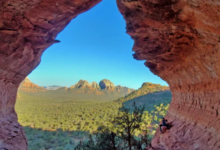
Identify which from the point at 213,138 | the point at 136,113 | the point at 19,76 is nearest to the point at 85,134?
the point at 136,113

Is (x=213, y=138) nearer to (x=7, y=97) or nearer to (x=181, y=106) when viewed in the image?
(x=181, y=106)

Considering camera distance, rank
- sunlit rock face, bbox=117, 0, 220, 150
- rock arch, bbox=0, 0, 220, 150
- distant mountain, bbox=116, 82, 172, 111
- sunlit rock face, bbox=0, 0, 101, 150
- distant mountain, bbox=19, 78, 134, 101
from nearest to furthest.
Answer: sunlit rock face, bbox=117, 0, 220, 150 < rock arch, bbox=0, 0, 220, 150 < sunlit rock face, bbox=0, 0, 101, 150 < distant mountain, bbox=116, 82, 172, 111 < distant mountain, bbox=19, 78, 134, 101

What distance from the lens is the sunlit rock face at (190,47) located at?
383 cm

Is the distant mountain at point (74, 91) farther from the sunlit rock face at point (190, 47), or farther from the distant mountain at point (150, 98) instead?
the sunlit rock face at point (190, 47)

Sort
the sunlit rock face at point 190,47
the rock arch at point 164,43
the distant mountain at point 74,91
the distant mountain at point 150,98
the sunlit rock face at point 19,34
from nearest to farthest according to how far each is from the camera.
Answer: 1. the sunlit rock face at point 190,47
2. the rock arch at point 164,43
3. the sunlit rock face at point 19,34
4. the distant mountain at point 150,98
5. the distant mountain at point 74,91

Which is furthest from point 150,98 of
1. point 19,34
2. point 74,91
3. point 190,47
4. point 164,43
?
point 74,91

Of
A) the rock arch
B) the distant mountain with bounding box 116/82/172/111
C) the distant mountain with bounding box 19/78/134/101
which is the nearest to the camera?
the rock arch

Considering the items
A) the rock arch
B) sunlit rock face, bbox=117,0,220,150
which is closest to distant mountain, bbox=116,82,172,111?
sunlit rock face, bbox=117,0,220,150

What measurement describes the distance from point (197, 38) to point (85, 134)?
24743 millimetres

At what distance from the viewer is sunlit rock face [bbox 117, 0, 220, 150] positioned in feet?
12.6

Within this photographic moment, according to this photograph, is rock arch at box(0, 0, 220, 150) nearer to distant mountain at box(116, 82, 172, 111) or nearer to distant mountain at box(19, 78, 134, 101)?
A: distant mountain at box(116, 82, 172, 111)

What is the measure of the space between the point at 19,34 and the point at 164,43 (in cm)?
640

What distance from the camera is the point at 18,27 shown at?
5.85 meters

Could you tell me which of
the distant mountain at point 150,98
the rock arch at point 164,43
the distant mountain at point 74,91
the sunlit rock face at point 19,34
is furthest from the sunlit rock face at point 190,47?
the distant mountain at point 74,91
